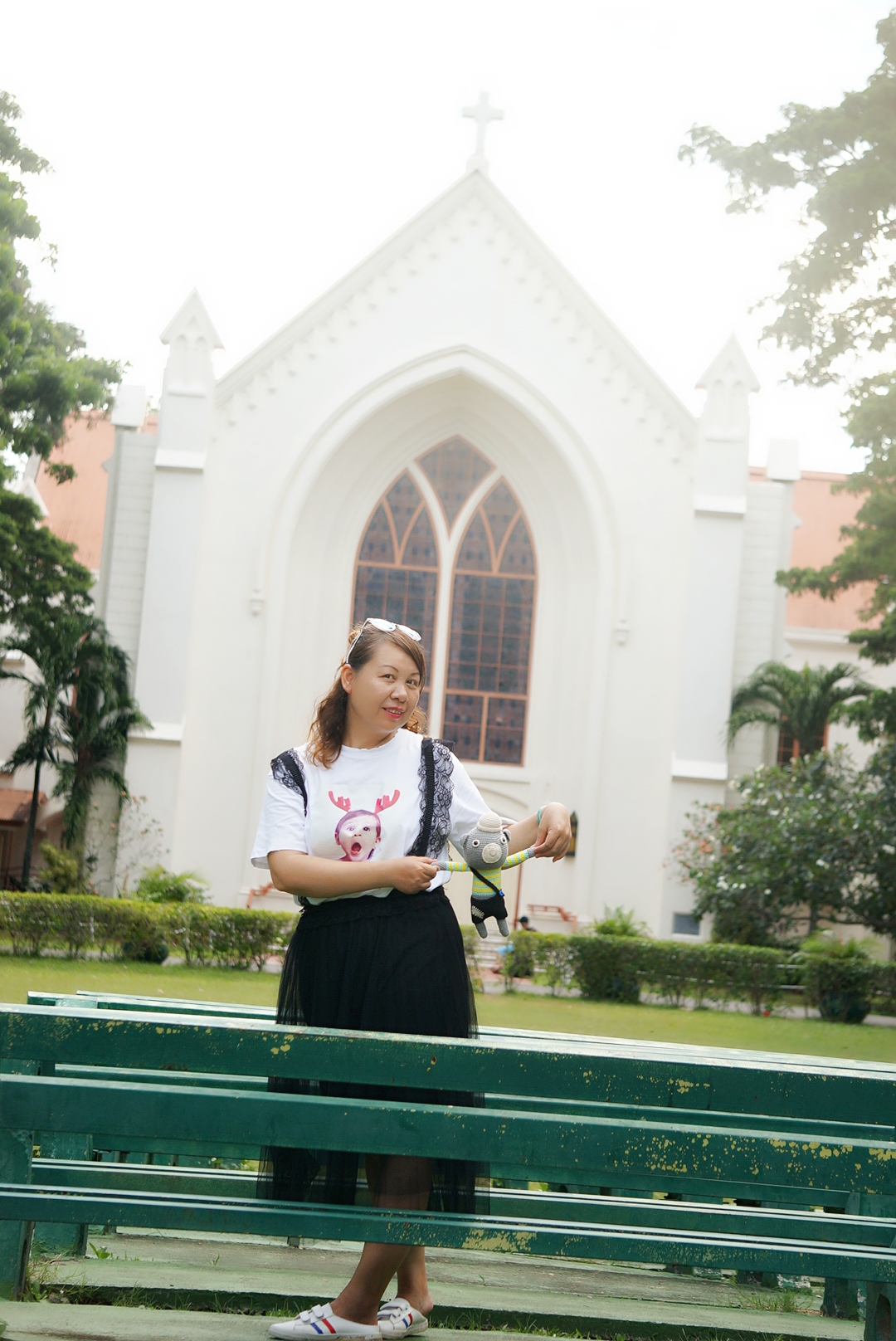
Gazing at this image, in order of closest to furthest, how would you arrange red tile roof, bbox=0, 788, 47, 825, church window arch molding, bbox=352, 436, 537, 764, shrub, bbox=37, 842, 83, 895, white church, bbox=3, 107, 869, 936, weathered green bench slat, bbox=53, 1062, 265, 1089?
weathered green bench slat, bbox=53, 1062, 265, 1089 < shrub, bbox=37, 842, 83, 895 < white church, bbox=3, 107, 869, 936 < church window arch molding, bbox=352, 436, 537, 764 < red tile roof, bbox=0, 788, 47, 825

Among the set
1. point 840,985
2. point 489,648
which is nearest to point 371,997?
point 840,985

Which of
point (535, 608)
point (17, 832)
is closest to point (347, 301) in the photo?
point (535, 608)

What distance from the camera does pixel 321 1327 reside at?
2.55m

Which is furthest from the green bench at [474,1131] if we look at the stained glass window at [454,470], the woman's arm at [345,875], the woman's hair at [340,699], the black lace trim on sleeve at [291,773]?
the stained glass window at [454,470]

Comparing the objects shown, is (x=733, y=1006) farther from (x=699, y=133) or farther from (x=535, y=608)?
(x=699, y=133)

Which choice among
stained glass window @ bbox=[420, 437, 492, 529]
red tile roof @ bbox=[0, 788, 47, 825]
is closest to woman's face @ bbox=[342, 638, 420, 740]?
stained glass window @ bbox=[420, 437, 492, 529]

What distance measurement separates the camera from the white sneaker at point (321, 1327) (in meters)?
2.51

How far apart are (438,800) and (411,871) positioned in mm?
343

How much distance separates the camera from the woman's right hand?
8.89 feet

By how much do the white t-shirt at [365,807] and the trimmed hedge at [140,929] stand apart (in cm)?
1248

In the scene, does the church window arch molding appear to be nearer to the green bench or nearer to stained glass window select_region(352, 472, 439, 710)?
stained glass window select_region(352, 472, 439, 710)

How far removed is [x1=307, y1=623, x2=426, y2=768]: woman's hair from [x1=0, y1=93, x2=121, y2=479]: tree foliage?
42.6 ft

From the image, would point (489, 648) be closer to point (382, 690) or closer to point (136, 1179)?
point (382, 690)

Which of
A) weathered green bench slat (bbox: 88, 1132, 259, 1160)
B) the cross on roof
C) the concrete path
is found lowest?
the concrete path
